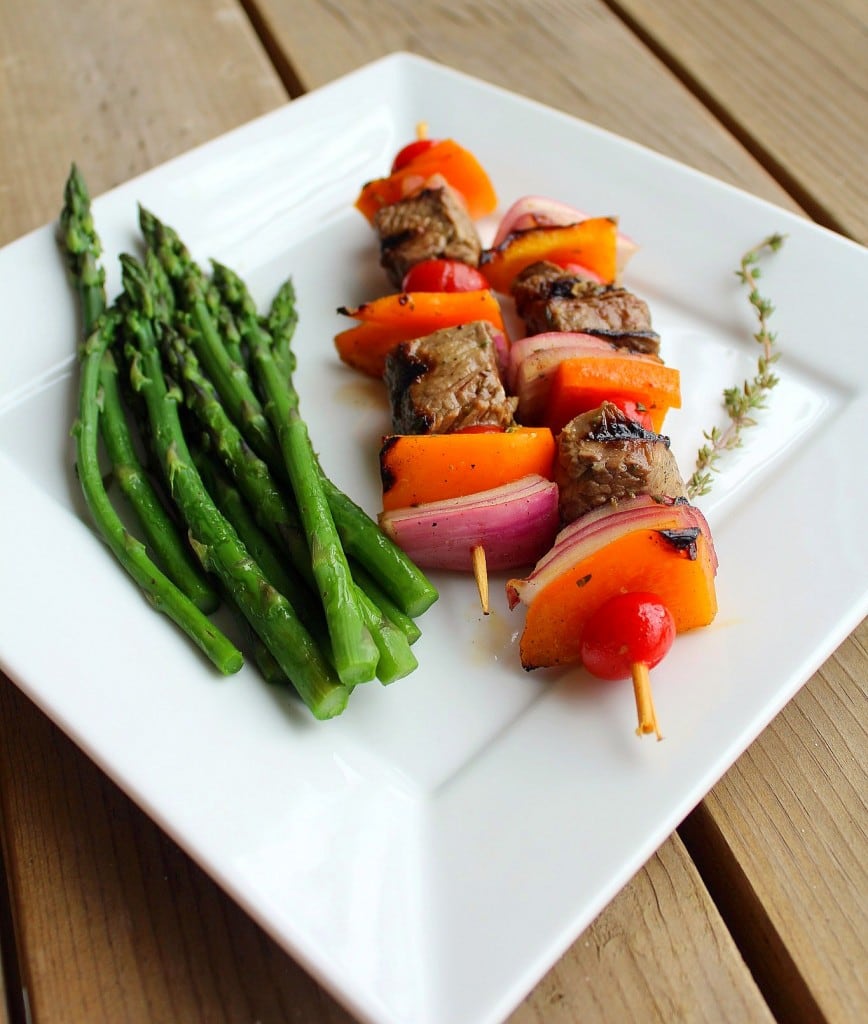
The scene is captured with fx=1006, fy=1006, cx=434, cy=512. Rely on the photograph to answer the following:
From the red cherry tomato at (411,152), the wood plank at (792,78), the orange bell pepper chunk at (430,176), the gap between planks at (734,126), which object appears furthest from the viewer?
the wood plank at (792,78)

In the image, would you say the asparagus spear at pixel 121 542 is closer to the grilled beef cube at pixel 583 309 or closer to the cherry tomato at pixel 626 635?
the cherry tomato at pixel 626 635

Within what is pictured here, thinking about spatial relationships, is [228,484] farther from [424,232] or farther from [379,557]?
[424,232]

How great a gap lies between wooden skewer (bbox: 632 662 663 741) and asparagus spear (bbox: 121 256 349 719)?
A: 2.29ft

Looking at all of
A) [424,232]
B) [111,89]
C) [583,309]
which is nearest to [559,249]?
[583,309]

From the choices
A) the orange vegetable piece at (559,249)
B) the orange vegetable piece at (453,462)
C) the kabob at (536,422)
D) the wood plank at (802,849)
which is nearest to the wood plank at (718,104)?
the wood plank at (802,849)

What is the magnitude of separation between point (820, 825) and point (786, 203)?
109 inches

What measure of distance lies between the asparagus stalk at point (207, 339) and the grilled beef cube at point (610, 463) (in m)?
0.88

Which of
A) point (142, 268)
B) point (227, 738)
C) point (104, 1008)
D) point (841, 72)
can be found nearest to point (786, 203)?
point (841, 72)

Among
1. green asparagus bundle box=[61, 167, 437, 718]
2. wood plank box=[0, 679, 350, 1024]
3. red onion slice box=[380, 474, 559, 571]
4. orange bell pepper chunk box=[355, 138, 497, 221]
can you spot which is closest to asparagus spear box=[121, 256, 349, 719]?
green asparagus bundle box=[61, 167, 437, 718]

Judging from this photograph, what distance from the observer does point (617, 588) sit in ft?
8.21

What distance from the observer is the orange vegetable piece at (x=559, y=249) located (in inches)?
134

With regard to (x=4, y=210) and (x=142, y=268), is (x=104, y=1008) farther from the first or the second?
(x=4, y=210)

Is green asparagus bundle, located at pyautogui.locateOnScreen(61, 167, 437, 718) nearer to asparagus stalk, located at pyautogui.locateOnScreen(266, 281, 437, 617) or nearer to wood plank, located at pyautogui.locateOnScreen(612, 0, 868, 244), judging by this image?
asparagus stalk, located at pyautogui.locateOnScreen(266, 281, 437, 617)

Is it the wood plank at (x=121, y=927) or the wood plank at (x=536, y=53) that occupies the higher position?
the wood plank at (x=536, y=53)
